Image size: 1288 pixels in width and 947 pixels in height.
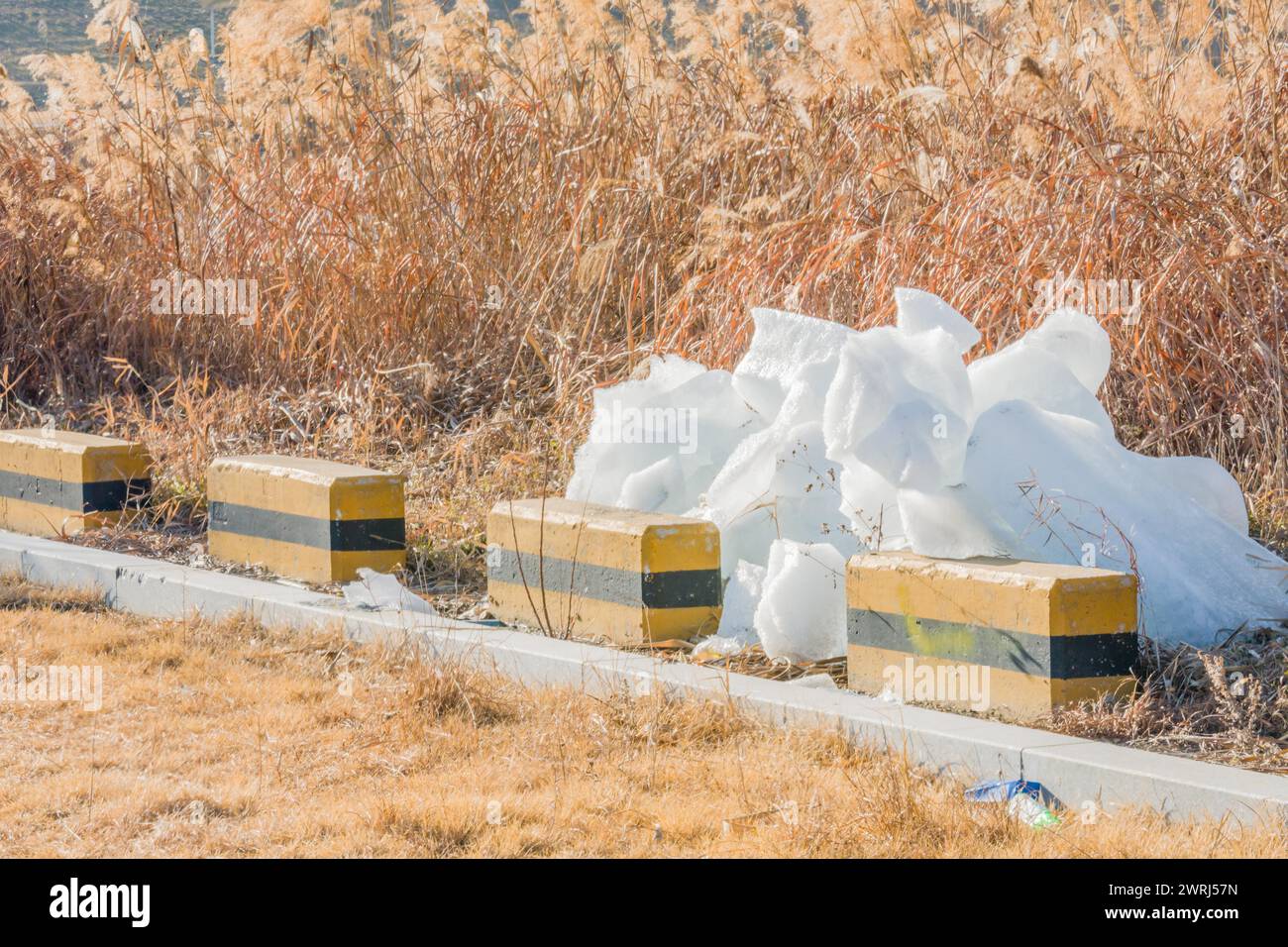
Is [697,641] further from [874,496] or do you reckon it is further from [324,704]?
[324,704]

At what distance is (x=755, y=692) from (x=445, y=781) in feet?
3.37

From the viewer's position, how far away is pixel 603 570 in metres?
6.09

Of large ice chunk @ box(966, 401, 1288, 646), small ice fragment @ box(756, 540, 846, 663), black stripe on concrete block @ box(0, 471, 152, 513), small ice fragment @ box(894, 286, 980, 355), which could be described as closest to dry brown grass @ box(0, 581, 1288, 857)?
small ice fragment @ box(756, 540, 846, 663)

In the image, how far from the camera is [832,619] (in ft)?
18.8

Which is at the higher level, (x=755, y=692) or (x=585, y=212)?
(x=585, y=212)

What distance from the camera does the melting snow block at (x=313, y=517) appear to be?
7.04 m

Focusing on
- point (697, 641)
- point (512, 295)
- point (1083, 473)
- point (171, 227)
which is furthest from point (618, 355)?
point (171, 227)

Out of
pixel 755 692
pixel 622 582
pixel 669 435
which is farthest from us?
pixel 669 435

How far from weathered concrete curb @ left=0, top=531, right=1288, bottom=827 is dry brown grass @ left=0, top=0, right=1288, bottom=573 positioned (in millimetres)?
1064

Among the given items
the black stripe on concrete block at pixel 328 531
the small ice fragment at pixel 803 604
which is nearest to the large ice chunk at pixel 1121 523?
the small ice fragment at pixel 803 604

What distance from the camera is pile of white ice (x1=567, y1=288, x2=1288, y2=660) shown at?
541cm

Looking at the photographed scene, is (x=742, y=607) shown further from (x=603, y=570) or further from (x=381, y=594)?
(x=381, y=594)

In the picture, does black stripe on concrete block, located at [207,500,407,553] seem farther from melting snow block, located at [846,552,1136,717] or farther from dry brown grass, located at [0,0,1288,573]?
melting snow block, located at [846,552,1136,717]

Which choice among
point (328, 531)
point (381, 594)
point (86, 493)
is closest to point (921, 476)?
point (381, 594)
